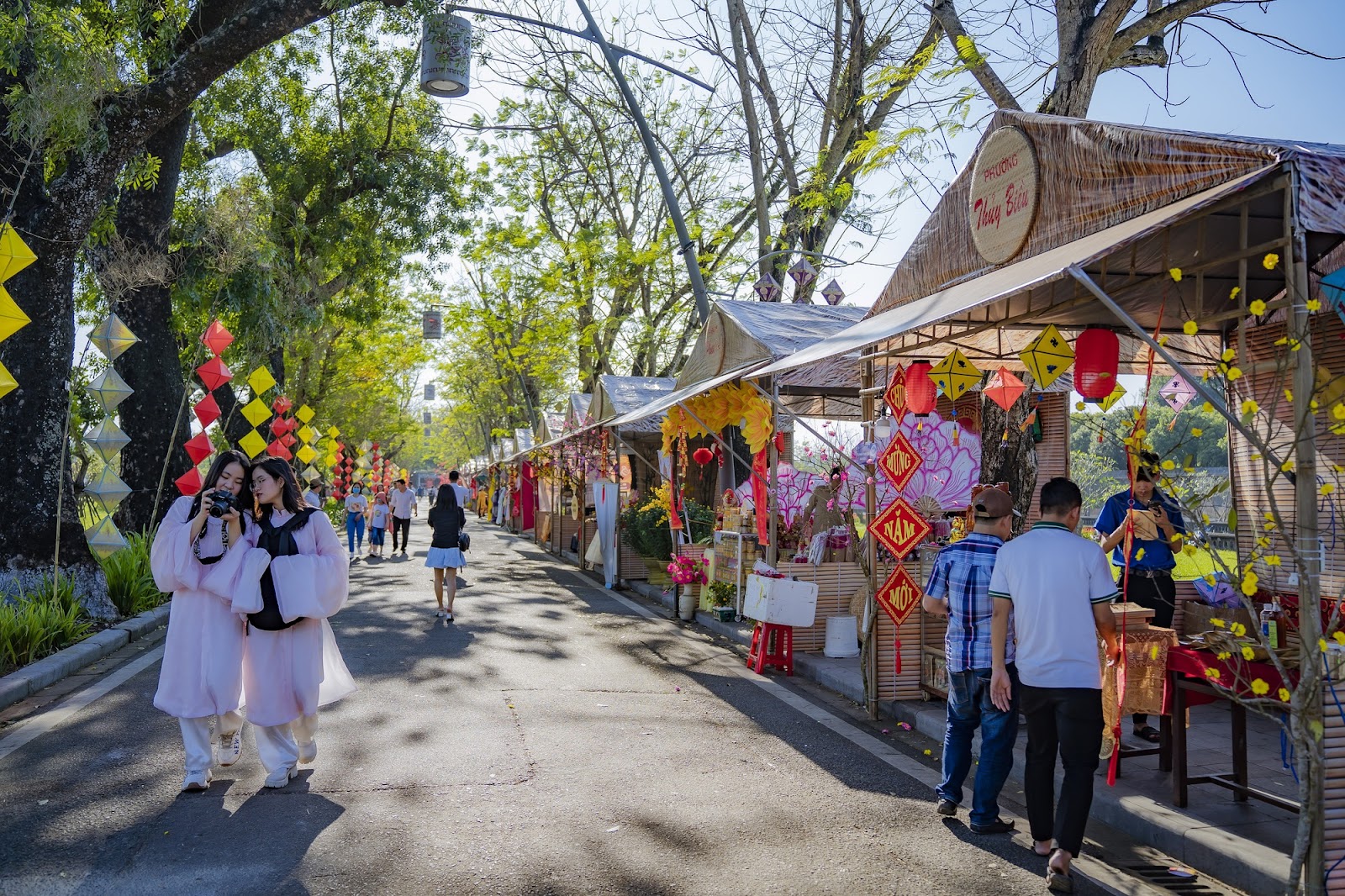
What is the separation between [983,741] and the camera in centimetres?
497

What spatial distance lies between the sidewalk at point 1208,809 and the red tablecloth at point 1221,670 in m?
0.53

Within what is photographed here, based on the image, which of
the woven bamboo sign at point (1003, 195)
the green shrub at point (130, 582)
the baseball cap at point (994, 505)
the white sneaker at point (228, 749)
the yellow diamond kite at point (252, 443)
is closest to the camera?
the baseball cap at point (994, 505)

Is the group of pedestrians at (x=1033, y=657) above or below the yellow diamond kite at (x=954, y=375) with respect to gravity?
below

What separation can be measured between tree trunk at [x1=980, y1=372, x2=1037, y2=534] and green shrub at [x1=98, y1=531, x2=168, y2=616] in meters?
9.09

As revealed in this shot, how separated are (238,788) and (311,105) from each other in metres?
18.7

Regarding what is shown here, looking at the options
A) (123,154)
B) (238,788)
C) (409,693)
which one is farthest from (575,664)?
(123,154)

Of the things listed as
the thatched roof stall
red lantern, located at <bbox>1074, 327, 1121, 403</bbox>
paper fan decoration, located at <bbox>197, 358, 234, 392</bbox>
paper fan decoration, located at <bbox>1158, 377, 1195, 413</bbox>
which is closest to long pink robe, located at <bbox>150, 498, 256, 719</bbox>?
the thatched roof stall

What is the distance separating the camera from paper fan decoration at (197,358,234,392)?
45.4 ft

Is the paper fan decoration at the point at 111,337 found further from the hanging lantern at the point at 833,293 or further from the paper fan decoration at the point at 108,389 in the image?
the hanging lantern at the point at 833,293

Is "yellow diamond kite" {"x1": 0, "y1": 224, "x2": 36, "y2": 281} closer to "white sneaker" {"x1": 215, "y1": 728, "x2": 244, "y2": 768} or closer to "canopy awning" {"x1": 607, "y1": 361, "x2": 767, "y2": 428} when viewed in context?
"white sneaker" {"x1": 215, "y1": 728, "x2": 244, "y2": 768}

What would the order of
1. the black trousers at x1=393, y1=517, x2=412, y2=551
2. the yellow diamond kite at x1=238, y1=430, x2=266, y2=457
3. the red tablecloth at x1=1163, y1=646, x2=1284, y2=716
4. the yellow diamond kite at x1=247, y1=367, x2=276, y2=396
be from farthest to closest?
1. the black trousers at x1=393, y1=517, x2=412, y2=551
2. the yellow diamond kite at x1=238, y1=430, x2=266, y2=457
3. the yellow diamond kite at x1=247, y1=367, x2=276, y2=396
4. the red tablecloth at x1=1163, y1=646, x2=1284, y2=716

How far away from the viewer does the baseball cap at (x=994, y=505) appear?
5070 mm

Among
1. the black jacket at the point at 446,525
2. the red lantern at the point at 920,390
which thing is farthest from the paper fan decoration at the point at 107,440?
the red lantern at the point at 920,390

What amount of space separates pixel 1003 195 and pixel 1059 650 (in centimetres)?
352
